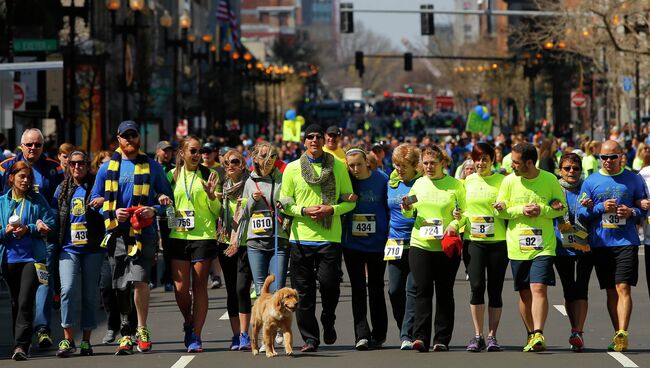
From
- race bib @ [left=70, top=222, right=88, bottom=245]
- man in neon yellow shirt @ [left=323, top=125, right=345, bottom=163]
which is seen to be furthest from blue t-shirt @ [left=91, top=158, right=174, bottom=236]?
man in neon yellow shirt @ [left=323, top=125, right=345, bottom=163]

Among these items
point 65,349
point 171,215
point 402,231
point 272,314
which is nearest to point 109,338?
point 65,349

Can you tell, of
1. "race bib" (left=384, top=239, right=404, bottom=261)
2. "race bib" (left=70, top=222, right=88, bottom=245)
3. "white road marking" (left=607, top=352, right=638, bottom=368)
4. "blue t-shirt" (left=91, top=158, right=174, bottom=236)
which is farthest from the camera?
"race bib" (left=70, top=222, right=88, bottom=245)

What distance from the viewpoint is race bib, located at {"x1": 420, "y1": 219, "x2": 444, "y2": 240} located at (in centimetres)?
1398

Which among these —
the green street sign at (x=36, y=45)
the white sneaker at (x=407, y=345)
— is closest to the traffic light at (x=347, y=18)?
the green street sign at (x=36, y=45)

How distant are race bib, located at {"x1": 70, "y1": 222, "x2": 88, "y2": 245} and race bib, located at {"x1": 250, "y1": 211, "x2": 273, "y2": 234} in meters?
1.47

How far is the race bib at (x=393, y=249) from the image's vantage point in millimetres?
14414

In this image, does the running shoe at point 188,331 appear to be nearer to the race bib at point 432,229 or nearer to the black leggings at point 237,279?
the black leggings at point 237,279

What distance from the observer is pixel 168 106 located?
98.2 m

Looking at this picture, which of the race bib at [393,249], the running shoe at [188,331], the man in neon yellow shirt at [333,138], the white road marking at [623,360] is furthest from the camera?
the man in neon yellow shirt at [333,138]

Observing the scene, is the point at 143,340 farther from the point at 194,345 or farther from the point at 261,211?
the point at 261,211

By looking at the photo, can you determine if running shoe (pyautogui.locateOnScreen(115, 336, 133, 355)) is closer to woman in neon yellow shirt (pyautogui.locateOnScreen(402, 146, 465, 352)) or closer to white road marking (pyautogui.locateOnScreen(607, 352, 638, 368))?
woman in neon yellow shirt (pyautogui.locateOnScreen(402, 146, 465, 352))

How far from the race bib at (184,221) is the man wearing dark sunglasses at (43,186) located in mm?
1231

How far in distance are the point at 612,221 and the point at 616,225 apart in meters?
0.05

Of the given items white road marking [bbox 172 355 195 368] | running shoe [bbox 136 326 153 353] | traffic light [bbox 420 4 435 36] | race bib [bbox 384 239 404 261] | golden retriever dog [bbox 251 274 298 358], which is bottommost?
white road marking [bbox 172 355 195 368]
